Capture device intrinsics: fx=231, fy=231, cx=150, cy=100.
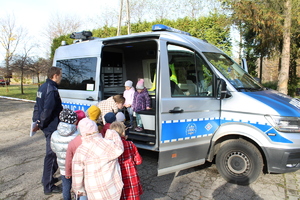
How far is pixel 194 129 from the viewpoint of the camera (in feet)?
12.1

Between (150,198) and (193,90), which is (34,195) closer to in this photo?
(150,198)

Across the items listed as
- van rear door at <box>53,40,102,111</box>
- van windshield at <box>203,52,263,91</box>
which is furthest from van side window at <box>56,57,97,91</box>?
van windshield at <box>203,52,263,91</box>

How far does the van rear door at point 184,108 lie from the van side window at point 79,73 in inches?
77.0

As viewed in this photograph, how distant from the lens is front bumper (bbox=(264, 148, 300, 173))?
3332 millimetres

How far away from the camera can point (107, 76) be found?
669 centimetres

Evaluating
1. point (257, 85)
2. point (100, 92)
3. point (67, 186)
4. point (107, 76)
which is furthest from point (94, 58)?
point (257, 85)

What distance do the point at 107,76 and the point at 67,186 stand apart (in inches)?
160

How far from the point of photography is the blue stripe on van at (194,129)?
3.41 meters

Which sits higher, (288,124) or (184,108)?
(184,108)

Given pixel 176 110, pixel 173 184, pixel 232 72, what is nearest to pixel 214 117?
pixel 176 110

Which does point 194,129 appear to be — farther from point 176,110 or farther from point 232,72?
point 232,72

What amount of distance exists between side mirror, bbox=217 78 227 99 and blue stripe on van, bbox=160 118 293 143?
0.42 metres

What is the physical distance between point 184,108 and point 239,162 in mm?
1272

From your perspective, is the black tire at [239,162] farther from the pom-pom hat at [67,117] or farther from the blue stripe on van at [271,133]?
the pom-pom hat at [67,117]
